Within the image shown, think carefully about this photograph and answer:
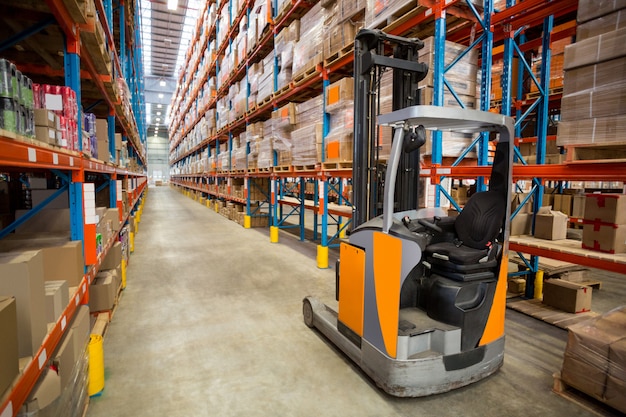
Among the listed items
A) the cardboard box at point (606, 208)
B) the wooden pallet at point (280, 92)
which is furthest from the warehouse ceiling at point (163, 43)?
the cardboard box at point (606, 208)

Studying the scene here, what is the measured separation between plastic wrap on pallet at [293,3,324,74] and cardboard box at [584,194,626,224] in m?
4.46

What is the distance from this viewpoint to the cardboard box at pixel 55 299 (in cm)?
181

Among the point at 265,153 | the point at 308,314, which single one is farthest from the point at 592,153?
the point at 265,153

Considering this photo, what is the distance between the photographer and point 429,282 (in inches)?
114

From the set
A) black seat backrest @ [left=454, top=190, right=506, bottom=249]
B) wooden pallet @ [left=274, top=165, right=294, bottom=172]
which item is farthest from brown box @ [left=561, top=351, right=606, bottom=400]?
wooden pallet @ [left=274, top=165, right=294, bottom=172]

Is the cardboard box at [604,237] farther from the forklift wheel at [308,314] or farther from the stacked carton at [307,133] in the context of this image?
the stacked carton at [307,133]

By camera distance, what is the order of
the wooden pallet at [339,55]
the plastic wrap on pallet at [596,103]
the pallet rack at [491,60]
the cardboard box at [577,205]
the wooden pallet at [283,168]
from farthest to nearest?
the cardboard box at [577,205] < the wooden pallet at [283,168] < the wooden pallet at [339,55] < the pallet rack at [491,60] < the plastic wrap on pallet at [596,103]

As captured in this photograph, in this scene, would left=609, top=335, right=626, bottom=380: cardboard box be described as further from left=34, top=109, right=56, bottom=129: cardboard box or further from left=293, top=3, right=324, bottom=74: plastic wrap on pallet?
left=293, top=3, right=324, bottom=74: plastic wrap on pallet

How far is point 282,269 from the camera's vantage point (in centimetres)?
624

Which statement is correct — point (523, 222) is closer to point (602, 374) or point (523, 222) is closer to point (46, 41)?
point (602, 374)

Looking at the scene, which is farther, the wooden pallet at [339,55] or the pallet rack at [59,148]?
the wooden pallet at [339,55]

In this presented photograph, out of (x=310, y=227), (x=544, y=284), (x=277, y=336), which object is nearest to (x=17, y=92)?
(x=277, y=336)

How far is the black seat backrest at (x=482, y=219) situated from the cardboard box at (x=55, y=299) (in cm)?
269

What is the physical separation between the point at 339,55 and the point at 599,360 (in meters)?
4.90
